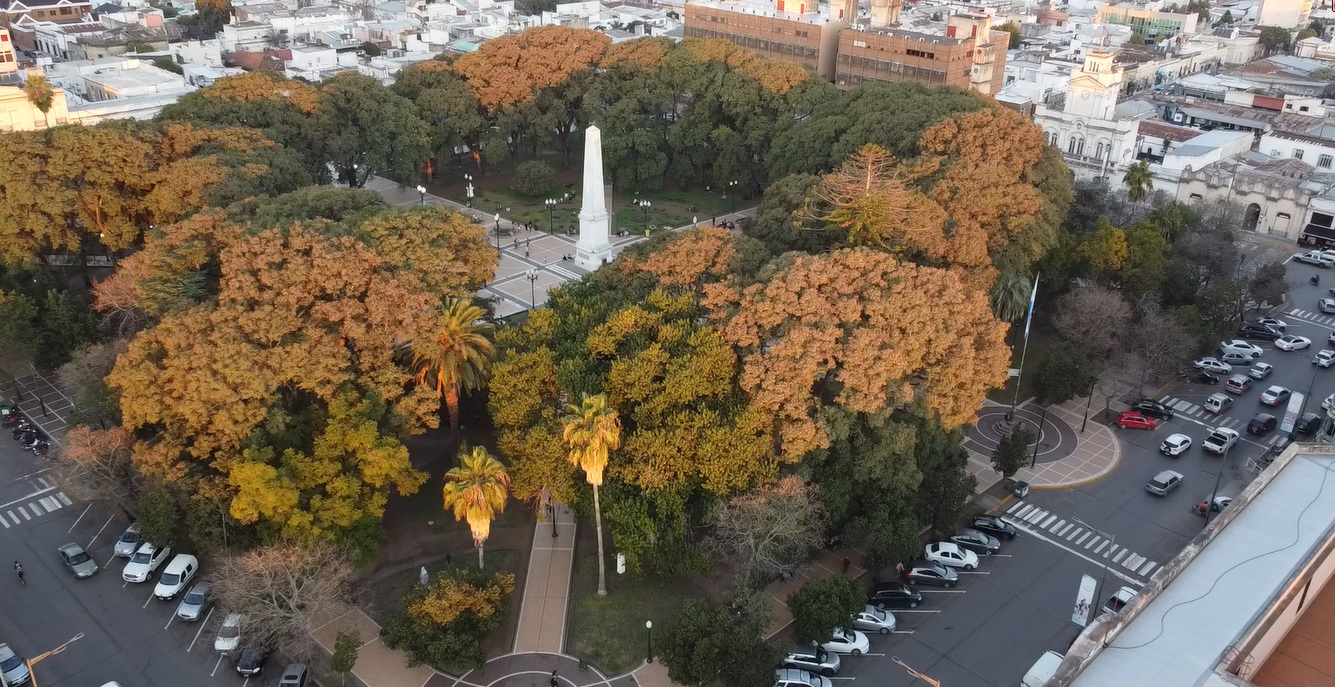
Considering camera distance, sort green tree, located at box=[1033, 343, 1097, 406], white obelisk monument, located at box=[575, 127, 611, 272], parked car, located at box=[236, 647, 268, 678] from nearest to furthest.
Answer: parked car, located at box=[236, 647, 268, 678]
green tree, located at box=[1033, 343, 1097, 406]
white obelisk monument, located at box=[575, 127, 611, 272]

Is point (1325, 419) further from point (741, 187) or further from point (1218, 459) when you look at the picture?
point (741, 187)

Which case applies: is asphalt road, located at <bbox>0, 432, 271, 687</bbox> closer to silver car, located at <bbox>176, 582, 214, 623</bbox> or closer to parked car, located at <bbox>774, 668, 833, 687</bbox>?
silver car, located at <bbox>176, 582, 214, 623</bbox>

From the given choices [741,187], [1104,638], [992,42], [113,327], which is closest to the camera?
[1104,638]

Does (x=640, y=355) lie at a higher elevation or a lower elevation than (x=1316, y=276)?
higher

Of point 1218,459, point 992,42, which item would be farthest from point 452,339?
point 992,42

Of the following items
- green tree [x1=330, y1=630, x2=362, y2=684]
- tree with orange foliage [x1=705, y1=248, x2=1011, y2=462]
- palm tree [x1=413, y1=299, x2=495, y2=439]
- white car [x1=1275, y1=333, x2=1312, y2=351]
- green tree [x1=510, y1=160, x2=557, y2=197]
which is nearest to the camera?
green tree [x1=330, y1=630, x2=362, y2=684]

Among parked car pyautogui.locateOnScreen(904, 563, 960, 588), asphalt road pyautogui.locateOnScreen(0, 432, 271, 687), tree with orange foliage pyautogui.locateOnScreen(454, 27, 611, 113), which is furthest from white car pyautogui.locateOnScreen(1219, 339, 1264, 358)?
asphalt road pyautogui.locateOnScreen(0, 432, 271, 687)

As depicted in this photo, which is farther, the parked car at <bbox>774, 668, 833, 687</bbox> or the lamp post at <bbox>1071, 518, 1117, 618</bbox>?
the lamp post at <bbox>1071, 518, 1117, 618</bbox>

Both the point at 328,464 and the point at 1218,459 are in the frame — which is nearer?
the point at 328,464
